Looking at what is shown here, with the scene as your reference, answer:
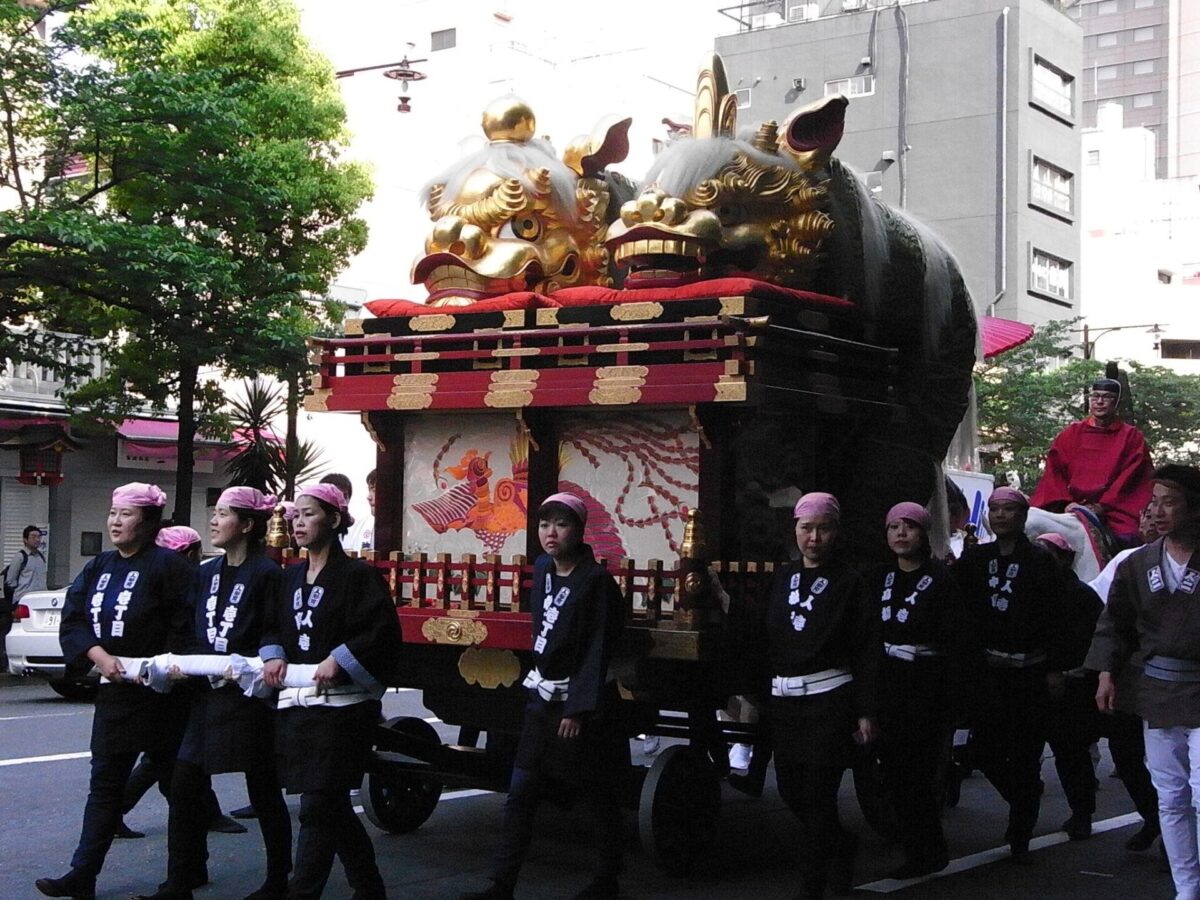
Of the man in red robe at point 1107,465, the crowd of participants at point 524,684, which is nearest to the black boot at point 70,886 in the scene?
the crowd of participants at point 524,684

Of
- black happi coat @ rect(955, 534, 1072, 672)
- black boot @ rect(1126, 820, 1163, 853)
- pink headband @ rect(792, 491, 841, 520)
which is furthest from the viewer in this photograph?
black boot @ rect(1126, 820, 1163, 853)

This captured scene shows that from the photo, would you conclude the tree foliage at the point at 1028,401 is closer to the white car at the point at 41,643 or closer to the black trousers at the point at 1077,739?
the white car at the point at 41,643

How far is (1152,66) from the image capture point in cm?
9619

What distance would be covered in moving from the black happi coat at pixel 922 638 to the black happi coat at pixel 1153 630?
0.89m

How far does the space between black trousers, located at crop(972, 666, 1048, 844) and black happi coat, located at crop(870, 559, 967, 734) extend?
1.69 ft

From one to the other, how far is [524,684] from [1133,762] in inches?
139

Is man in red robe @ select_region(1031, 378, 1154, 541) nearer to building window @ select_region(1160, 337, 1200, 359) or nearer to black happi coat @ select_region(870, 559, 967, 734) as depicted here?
black happi coat @ select_region(870, 559, 967, 734)

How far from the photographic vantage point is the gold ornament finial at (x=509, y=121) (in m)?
8.38

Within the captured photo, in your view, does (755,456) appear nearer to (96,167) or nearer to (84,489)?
(96,167)

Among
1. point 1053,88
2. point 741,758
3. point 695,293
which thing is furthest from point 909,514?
point 1053,88

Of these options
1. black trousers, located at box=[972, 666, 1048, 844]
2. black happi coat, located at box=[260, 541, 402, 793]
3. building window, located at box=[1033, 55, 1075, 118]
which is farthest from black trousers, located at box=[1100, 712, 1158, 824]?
building window, located at box=[1033, 55, 1075, 118]

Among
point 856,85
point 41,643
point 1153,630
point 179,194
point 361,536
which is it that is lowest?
point 41,643

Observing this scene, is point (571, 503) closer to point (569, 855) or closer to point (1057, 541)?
point (569, 855)

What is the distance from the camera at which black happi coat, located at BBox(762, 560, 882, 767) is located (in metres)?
6.55
